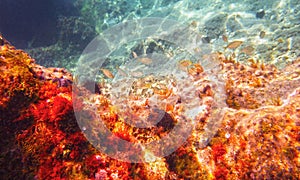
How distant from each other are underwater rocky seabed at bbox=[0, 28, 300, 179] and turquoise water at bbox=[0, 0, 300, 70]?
13.0ft

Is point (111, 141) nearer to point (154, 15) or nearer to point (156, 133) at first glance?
point (156, 133)

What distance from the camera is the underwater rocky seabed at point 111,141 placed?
2.69m

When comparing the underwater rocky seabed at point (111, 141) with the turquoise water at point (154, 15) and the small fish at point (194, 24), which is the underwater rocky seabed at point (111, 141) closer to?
the turquoise water at point (154, 15)

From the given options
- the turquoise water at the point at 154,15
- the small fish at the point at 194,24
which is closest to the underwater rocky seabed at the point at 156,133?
the turquoise water at the point at 154,15

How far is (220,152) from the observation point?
3174 millimetres

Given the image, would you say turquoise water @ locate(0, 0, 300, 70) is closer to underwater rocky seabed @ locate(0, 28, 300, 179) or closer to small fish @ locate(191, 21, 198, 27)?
small fish @ locate(191, 21, 198, 27)

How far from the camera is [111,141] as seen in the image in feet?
10.5

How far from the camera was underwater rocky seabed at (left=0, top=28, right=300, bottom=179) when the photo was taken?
8.82 feet

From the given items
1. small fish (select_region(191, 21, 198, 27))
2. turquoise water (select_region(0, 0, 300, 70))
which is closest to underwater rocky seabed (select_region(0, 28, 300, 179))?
turquoise water (select_region(0, 0, 300, 70))

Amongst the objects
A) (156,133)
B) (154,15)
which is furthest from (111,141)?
(154,15)

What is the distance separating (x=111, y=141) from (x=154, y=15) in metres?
10.5

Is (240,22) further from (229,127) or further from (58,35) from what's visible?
(58,35)

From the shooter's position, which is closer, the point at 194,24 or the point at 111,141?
the point at 111,141

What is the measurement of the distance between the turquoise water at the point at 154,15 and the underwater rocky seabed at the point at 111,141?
396cm
